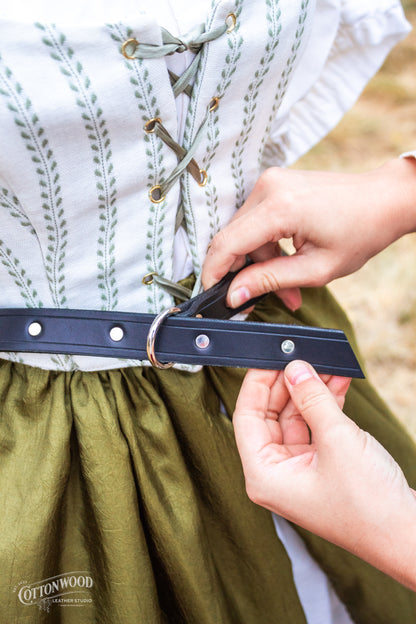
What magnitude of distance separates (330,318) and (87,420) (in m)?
0.44

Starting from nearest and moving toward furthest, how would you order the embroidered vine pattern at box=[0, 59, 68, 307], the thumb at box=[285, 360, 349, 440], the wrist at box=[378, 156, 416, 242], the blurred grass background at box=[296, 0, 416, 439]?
the embroidered vine pattern at box=[0, 59, 68, 307] → the thumb at box=[285, 360, 349, 440] → the wrist at box=[378, 156, 416, 242] → the blurred grass background at box=[296, 0, 416, 439]

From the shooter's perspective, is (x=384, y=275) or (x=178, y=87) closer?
(x=178, y=87)

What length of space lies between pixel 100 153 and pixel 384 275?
5.48 ft

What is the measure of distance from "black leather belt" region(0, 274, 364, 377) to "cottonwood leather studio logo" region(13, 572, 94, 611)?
23 centimetres

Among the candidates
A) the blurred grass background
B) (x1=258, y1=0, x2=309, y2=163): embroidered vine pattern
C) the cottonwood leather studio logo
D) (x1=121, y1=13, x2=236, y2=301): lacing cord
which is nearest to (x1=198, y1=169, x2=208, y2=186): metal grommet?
(x1=121, y1=13, x2=236, y2=301): lacing cord

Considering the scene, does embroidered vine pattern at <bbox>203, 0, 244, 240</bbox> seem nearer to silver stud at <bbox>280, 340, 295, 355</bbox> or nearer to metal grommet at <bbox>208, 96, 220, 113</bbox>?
metal grommet at <bbox>208, 96, 220, 113</bbox>

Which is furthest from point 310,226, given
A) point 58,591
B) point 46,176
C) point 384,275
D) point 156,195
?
point 384,275

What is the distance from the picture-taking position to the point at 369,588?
30.7 inches

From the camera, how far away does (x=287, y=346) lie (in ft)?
2.02

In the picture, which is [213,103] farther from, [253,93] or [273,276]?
[273,276]

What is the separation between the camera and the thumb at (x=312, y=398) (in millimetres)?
564

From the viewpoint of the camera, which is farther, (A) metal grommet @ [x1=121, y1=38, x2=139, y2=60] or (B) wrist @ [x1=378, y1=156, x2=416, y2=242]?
(B) wrist @ [x1=378, y1=156, x2=416, y2=242]

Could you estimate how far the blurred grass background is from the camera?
5.84 feet

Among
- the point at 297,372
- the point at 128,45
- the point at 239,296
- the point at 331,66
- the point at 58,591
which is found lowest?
the point at 58,591
